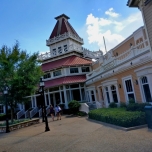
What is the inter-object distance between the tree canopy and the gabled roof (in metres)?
15.7

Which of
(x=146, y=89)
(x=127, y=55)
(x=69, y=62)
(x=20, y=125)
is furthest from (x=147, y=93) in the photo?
(x=69, y=62)

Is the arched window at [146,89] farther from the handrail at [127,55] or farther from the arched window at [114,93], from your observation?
the arched window at [114,93]

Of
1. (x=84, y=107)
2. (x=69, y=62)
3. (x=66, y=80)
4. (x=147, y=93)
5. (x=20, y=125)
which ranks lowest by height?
(x=20, y=125)

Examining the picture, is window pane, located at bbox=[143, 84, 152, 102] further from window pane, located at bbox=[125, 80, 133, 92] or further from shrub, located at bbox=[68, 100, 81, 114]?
shrub, located at bbox=[68, 100, 81, 114]

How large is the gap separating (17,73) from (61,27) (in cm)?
1892

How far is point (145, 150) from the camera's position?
5.30 m

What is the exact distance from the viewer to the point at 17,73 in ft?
52.6

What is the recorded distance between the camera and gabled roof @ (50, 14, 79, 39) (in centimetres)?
3159

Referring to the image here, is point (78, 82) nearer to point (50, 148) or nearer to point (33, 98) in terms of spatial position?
point (33, 98)

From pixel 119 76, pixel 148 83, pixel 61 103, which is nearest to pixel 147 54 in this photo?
pixel 148 83

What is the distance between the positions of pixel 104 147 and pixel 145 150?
1495 millimetres

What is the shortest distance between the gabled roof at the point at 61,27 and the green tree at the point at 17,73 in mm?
15685

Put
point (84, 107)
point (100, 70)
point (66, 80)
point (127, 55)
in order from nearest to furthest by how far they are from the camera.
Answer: point (127, 55), point (100, 70), point (84, 107), point (66, 80)

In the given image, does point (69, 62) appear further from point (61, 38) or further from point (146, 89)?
point (146, 89)
